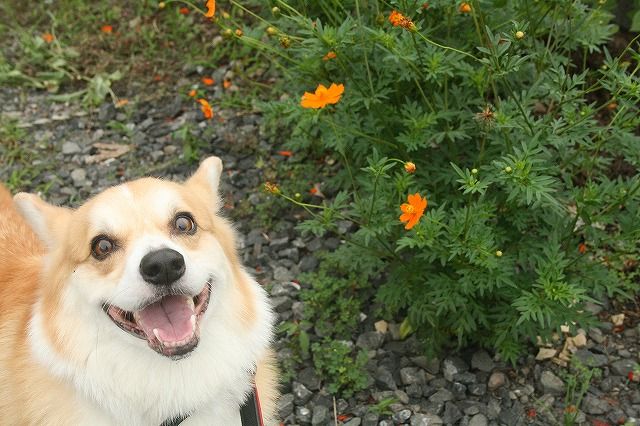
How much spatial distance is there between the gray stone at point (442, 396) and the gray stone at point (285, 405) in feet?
2.37

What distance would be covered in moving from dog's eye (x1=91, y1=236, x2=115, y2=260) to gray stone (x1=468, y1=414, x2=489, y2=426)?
1973 millimetres

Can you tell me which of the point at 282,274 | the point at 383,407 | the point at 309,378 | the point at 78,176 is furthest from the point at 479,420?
the point at 78,176

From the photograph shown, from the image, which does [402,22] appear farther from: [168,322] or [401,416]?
[401,416]

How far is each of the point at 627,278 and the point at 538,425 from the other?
0.97m

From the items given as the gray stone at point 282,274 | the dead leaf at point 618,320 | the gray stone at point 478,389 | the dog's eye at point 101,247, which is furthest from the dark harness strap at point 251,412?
the dead leaf at point 618,320

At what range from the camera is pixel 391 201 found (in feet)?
10.8

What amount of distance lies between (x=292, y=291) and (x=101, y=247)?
5.84 feet

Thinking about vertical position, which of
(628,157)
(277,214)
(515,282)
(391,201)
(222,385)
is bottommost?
(277,214)

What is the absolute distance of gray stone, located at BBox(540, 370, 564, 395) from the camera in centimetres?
370

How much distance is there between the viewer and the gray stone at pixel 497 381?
375 centimetres

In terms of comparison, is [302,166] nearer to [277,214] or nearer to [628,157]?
[277,214]

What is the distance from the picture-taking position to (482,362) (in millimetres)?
3842

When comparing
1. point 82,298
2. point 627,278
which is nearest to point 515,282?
point 627,278

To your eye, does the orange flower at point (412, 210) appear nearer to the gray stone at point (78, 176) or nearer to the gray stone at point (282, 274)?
the gray stone at point (282, 274)
